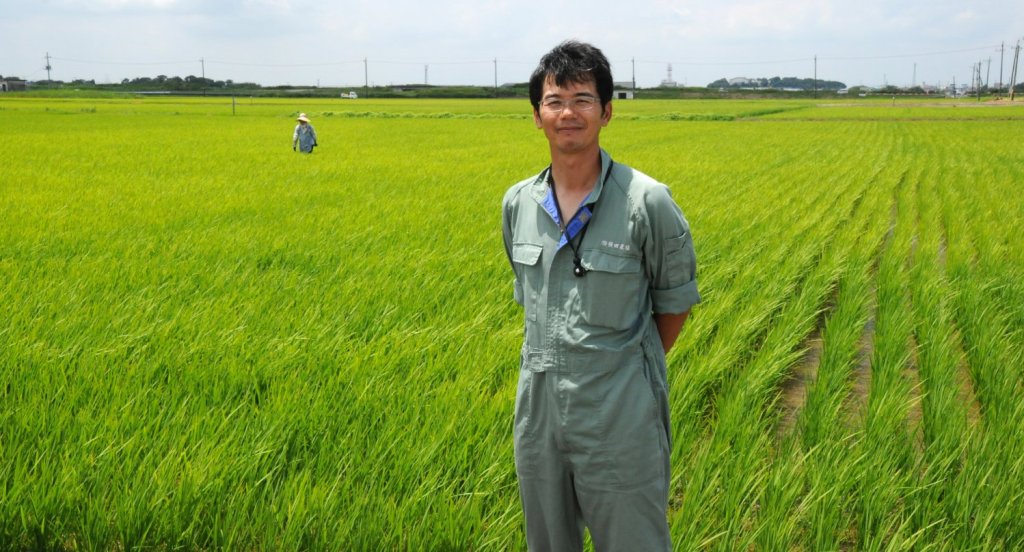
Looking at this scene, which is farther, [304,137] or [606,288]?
[304,137]

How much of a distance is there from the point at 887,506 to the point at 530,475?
1178mm

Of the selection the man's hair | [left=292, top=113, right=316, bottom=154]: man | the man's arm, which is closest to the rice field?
the man's arm

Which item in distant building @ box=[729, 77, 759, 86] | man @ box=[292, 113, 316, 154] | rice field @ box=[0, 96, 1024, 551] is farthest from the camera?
distant building @ box=[729, 77, 759, 86]

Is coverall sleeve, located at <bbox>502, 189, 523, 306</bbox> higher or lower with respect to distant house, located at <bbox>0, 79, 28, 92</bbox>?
lower

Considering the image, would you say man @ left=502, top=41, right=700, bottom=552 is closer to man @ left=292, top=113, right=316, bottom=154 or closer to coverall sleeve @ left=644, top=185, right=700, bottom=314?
coverall sleeve @ left=644, top=185, right=700, bottom=314

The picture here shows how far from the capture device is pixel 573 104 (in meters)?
1.66

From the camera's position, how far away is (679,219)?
65.6 inches

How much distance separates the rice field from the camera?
2250 millimetres

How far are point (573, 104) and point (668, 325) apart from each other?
54 cm

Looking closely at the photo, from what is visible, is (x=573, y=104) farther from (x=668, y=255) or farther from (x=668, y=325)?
(x=668, y=325)

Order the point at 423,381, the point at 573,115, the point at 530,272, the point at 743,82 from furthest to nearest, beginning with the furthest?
the point at 743,82, the point at 423,381, the point at 530,272, the point at 573,115

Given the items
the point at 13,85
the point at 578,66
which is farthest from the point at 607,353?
the point at 13,85

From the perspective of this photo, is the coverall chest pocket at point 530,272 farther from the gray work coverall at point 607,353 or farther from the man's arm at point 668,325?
the man's arm at point 668,325

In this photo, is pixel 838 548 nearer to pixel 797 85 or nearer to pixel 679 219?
pixel 679 219
